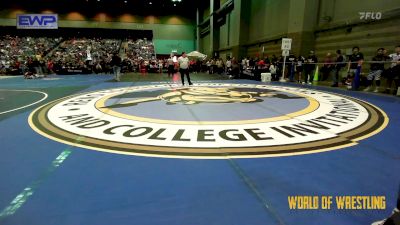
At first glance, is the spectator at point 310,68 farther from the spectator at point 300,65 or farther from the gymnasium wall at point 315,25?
the gymnasium wall at point 315,25

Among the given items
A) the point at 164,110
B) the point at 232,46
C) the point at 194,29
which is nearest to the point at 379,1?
the point at 164,110

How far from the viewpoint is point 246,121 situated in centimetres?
463

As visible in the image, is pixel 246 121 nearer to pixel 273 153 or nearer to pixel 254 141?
pixel 254 141

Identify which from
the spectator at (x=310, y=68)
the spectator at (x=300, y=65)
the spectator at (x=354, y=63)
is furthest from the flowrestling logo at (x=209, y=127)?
the spectator at (x=300, y=65)

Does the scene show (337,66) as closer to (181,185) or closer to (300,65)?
(300,65)

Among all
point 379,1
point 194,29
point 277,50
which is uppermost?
point 194,29

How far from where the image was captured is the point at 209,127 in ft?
14.0

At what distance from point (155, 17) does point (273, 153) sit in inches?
1526

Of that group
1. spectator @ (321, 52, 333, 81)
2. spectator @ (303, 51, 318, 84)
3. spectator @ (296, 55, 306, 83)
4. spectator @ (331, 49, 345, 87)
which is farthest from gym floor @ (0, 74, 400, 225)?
spectator @ (296, 55, 306, 83)

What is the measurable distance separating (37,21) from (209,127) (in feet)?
92.8

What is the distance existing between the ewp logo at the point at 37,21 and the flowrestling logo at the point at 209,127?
2333 cm

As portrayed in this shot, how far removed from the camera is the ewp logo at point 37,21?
82.4 feet

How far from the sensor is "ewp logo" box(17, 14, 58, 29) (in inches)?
989

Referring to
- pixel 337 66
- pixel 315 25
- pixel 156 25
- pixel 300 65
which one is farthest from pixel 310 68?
pixel 156 25
